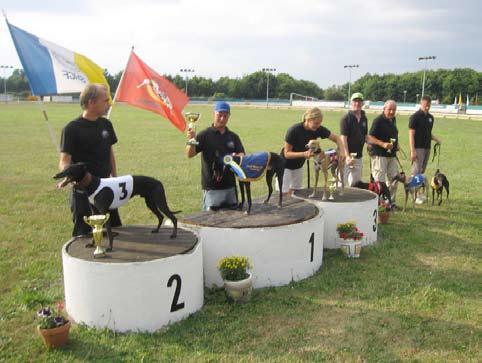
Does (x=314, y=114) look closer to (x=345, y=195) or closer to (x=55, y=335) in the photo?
(x=345, y=195)

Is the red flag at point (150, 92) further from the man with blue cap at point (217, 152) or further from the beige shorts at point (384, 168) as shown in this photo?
the beige shorts at point (384, 168)

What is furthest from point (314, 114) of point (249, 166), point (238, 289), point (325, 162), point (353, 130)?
point (238, 289)

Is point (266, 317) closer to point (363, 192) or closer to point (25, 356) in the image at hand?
point (25, 356)

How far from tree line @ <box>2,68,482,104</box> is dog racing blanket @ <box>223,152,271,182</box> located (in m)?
92.4

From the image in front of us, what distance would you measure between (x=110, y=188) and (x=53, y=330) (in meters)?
1.39

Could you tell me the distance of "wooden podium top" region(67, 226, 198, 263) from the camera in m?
4.41

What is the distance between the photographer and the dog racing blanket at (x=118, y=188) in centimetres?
439

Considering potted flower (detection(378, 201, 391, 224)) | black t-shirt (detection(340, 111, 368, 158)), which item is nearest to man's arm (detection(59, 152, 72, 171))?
black t-shirt (detection(340, 111, 368, 158))

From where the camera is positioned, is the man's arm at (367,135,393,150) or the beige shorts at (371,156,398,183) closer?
the man's arm at (367,135,393,150)

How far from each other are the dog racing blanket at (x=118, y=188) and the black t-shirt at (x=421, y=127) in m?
7.07

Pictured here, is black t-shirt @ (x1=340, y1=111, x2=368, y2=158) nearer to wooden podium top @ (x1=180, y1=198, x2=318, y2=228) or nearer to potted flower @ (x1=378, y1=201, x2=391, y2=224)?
potted flower @ (x1=378, y1=201, x2=391, y2=224)

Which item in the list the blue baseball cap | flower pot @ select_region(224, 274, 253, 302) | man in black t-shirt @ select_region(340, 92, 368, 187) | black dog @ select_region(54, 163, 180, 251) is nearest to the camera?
black dog @ select_region(54, 163, 180, 251)

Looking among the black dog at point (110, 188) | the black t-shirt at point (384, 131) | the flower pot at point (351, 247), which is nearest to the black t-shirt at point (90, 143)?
the black dog at point (110, 188)

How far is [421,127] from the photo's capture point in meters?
9.68
